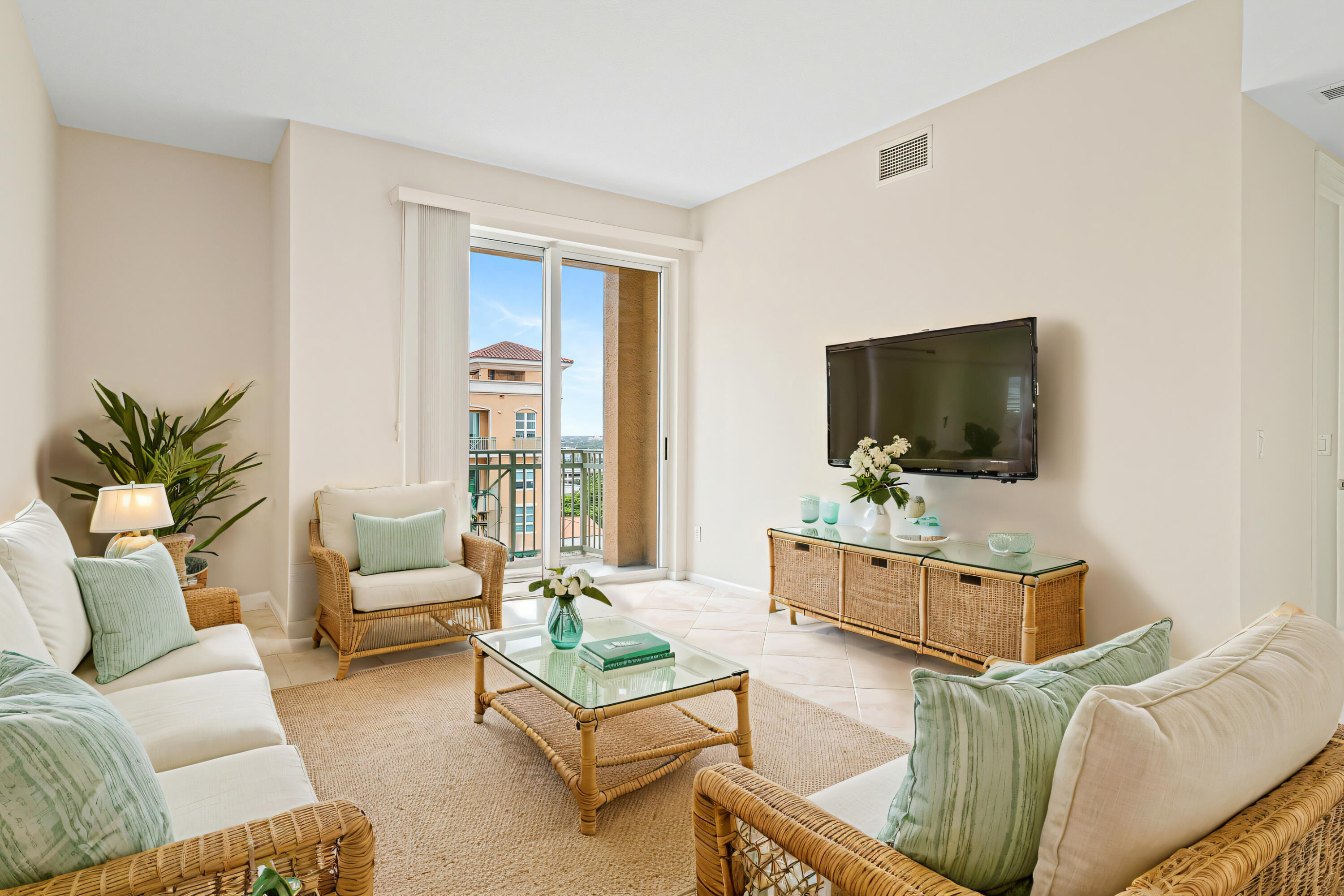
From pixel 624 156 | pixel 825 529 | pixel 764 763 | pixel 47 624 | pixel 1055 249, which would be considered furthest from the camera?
pixel 624 156

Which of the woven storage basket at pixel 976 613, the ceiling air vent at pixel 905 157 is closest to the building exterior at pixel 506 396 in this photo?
the ceiling air vent at pixel 905 157

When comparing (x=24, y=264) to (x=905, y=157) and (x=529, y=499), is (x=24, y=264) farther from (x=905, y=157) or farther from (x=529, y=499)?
(x=905, y=157)

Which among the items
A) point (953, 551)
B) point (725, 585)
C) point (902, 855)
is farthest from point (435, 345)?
point (902, 855)

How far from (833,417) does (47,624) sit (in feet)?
11.5

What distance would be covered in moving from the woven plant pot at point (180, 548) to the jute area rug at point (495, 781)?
36.2 inches

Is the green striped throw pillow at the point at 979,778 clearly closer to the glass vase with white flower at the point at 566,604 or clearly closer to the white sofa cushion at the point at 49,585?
the glass vase with white flower at the point at 566,604

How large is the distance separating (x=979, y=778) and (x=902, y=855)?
0.17 m

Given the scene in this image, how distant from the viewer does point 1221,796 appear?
924 millimetres

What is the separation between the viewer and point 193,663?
223cm

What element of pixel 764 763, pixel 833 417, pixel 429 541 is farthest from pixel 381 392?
pixel 764 763

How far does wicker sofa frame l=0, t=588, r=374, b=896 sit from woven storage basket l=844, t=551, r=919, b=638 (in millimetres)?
2738

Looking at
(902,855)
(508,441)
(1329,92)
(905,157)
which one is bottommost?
(902,855)

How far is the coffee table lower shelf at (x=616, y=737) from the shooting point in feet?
6.77

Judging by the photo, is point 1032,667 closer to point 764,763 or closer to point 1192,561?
point 764,763
